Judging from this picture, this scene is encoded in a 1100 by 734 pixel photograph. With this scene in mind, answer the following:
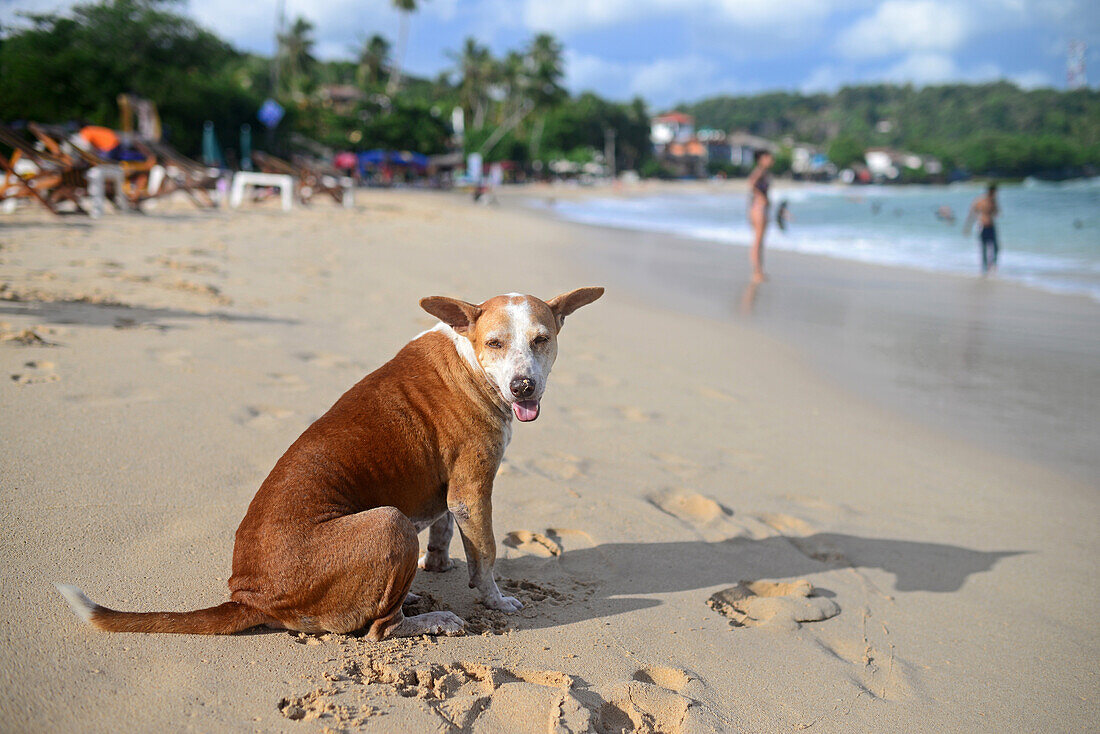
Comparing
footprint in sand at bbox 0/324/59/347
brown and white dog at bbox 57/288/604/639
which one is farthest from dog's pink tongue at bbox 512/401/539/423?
footprint in sand at bbox 0/324/59/347

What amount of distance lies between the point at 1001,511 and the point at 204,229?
44.6ft

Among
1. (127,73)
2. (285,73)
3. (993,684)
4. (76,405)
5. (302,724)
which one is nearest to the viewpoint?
(302,724)

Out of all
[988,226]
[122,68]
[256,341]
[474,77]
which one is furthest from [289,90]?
[256,341]

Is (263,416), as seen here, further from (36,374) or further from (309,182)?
(309,182)

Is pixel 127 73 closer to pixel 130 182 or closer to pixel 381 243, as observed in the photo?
pixel 130 182

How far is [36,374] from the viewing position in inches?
192

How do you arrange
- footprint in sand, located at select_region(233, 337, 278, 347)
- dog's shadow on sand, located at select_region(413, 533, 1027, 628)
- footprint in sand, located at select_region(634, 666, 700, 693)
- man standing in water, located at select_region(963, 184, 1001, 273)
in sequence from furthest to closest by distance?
man standing in water, located at select_region(963, 184, 1001, 273)
footprint in sand, located at select_region(233, 337, 278, 347)
dog's shadow on sand, located at select_region(413, 533, 1027, 628)
footprint in sand, located at select_region(634, 666, 700, 693)

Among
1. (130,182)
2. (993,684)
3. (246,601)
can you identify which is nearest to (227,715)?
(246,601)

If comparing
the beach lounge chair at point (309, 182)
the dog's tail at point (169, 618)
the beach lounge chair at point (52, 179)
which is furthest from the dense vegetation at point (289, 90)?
the dog's tail at point (169, 618)

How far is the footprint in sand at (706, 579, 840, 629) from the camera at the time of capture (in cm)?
337

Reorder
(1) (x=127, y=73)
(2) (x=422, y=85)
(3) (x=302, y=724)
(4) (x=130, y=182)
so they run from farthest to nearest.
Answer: (2) (x=422, y=85), (1) (x=127, y=73), (4) (x=130, y=182), (3) (x=302, y=724)

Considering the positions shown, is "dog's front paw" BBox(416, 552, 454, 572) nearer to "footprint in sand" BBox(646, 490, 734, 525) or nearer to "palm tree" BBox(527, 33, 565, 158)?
"footprint in sand" BBox(646, 490, 734, 525)

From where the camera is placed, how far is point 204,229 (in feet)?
46.0

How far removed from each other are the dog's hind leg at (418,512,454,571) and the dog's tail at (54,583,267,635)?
951mm
